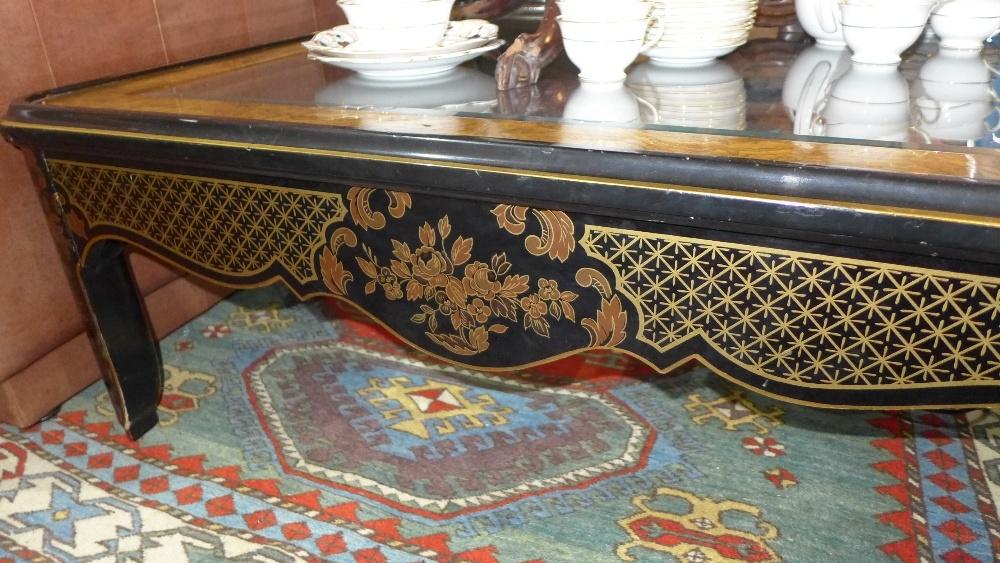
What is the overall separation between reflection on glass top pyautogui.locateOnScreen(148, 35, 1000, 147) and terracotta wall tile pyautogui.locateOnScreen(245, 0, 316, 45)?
470mm

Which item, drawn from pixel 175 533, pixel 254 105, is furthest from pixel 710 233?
pixel 175 533

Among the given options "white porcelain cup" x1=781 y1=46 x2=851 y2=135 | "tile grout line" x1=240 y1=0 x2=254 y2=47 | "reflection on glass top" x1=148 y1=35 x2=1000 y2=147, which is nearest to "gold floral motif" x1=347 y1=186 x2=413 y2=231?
"reflection on glass top" x1=148 y1=35 x2=1000 y2=147

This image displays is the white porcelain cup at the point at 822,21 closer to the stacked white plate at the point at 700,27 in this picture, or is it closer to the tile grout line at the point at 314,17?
the stacked white plate at the point at 700,27

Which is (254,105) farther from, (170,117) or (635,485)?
(635,485)

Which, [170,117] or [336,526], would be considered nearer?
[170,117]

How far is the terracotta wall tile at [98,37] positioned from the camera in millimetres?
1247

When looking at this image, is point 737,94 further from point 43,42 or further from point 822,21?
point 43,42

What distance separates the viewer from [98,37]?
131 centimetres

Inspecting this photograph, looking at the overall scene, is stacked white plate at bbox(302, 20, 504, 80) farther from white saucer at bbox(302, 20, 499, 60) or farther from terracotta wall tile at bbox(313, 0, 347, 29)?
terracotta wall tile at bbox(313, 0, 347, 29)

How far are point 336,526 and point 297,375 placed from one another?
0.44 metres

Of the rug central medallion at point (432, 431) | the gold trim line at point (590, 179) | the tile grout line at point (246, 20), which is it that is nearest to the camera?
the gold trim line at point (590, 179)

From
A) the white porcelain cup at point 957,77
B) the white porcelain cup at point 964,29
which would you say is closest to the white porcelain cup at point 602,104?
the white porcelain cup at point 957,77

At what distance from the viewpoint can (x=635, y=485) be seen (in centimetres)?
117

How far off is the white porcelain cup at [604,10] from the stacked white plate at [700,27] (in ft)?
0.51
